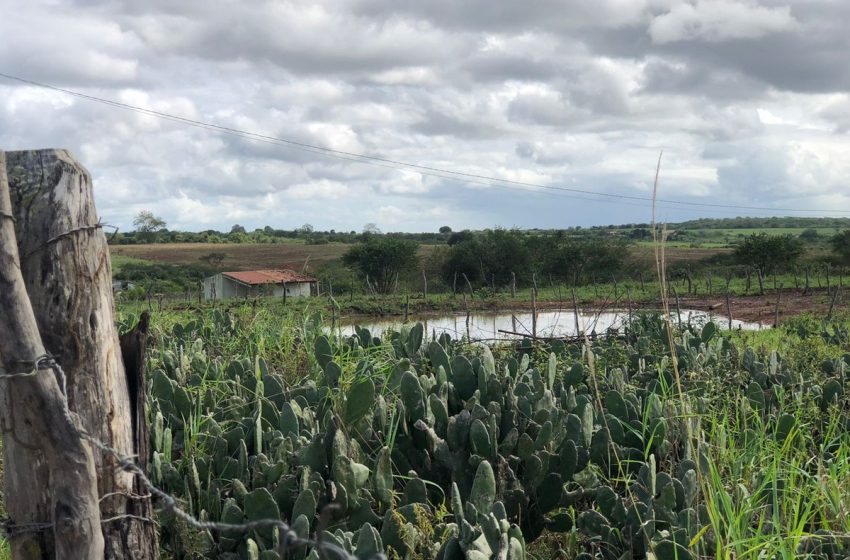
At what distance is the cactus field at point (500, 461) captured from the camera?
3.12 m

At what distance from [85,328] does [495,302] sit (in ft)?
90.6

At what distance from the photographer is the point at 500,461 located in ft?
13.0

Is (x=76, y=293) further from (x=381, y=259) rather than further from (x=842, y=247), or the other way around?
(x=842, y=247)

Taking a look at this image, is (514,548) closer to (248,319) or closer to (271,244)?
(248,319)

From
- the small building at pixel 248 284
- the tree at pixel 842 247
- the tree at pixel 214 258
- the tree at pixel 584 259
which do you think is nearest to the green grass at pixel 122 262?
the tree at pixel 214 258

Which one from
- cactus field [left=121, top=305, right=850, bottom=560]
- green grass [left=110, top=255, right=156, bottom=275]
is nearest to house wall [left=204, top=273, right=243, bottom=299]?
green grass [left=110, top=255, right=156, bottom=275]

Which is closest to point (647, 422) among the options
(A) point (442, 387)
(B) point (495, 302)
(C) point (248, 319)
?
(A) point (442, 387)

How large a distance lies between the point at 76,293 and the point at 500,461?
211 centimetres

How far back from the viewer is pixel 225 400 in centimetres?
540

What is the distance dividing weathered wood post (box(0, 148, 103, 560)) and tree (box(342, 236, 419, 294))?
128 ft

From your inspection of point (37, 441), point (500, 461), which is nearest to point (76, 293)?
point (37, 441)

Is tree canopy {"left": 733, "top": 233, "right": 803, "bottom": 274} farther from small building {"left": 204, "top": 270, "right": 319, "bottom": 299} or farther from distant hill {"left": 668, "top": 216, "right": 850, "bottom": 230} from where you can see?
distant hill {"left": 668, "top": 216, "right": 850, "bottom": 230}

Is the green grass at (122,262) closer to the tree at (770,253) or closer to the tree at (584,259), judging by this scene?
the tree at (584,259)

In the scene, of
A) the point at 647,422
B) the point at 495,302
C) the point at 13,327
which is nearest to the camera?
the point at 13,327
